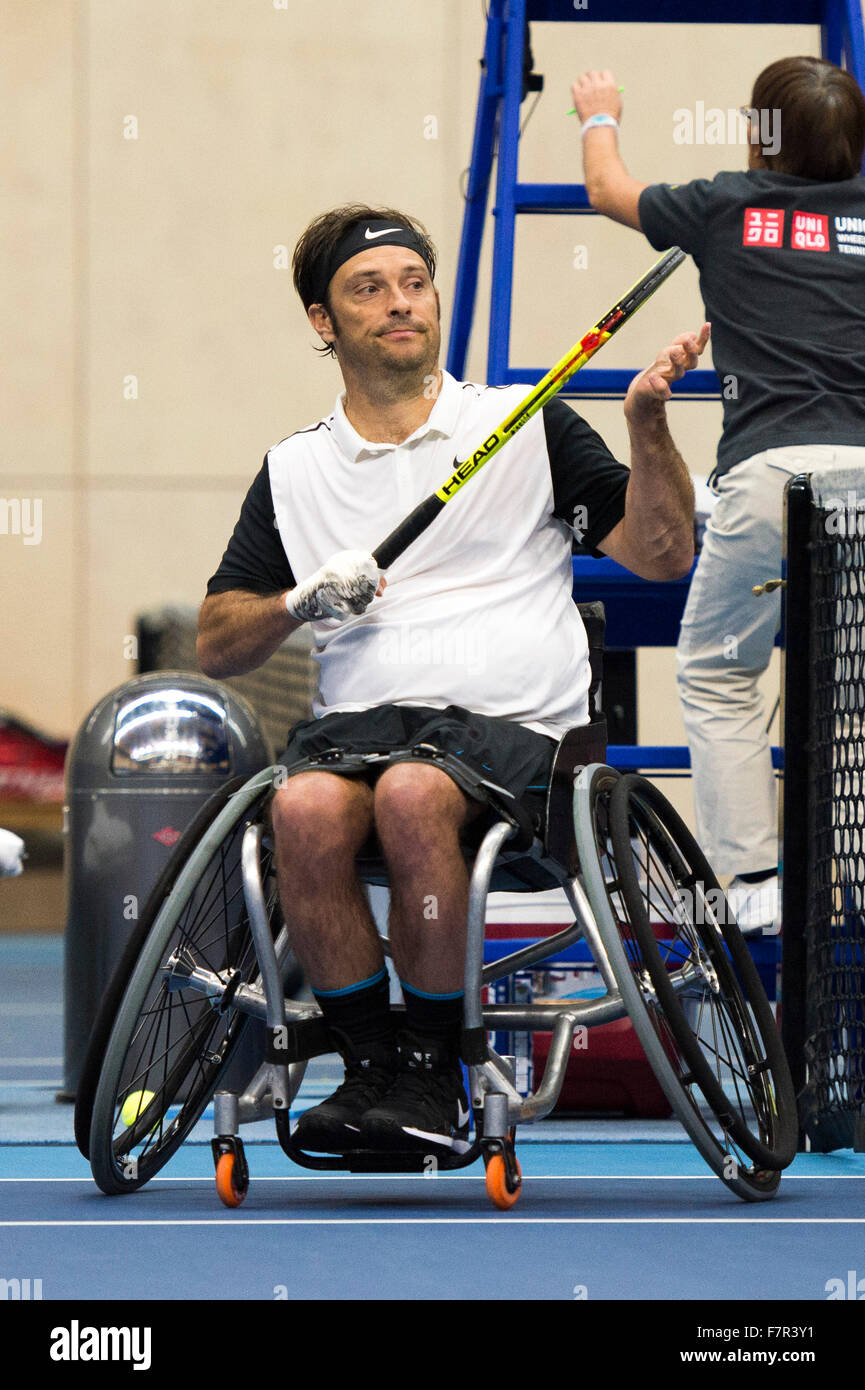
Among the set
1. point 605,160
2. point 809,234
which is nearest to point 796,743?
point 809,234

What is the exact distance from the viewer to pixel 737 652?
12.9 feet

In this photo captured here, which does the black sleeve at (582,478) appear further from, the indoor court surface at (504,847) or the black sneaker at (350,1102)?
the black sneaker at (350,1102)

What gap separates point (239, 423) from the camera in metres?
10.7

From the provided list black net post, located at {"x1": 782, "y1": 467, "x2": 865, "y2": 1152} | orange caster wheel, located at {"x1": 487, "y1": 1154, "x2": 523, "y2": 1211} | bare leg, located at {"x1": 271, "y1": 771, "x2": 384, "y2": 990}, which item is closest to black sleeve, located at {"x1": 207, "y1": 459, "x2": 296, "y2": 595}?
bare leg, located at {"x1": 271, "y1": 771, "x2": 384, "y2": 990}

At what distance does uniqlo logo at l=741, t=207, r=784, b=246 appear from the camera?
12.9 feet

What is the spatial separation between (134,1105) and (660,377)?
136 cm

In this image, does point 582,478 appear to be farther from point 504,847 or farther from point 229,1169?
point 229,1169

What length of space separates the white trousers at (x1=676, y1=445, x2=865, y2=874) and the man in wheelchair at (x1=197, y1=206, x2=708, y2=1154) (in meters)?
0.85

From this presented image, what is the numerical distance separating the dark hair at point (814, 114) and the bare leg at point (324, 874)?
1.94 meters

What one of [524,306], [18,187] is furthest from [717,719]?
[18,187]

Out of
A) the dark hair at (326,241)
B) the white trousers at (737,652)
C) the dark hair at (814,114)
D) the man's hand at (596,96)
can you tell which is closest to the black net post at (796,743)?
the white trousers at (737,652)

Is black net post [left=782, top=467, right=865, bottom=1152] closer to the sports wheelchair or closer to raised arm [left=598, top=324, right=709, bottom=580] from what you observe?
the sports wheelchair

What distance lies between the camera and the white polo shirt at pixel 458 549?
2902mm

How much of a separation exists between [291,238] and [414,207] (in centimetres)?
69
